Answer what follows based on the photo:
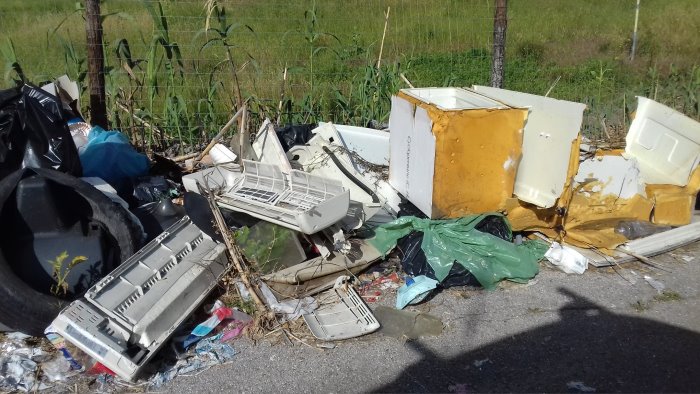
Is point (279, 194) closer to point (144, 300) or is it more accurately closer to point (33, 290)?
point (144, 300)

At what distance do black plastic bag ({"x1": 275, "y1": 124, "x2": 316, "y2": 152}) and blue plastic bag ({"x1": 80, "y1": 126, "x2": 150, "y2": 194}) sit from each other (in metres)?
1.17

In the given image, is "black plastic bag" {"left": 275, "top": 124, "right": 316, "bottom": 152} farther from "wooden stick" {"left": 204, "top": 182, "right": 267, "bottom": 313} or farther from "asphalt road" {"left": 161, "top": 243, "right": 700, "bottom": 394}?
"asphalt road" {"left": 161, "top": 243, "right": 700, "bottom": 394}

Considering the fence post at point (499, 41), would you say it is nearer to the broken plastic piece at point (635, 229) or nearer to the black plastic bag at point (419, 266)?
the broken plastic piece at point (635, 229)

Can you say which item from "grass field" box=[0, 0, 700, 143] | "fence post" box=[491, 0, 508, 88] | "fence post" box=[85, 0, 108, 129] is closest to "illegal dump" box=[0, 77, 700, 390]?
"fence post" box=[85, 0, 108, 129]

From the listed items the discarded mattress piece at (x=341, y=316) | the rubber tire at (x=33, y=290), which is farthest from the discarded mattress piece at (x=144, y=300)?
the discarded mattress piece at (x=341, y=316)

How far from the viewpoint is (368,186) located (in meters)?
4.59

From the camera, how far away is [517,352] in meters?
3.16

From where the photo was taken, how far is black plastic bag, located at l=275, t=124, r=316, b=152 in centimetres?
509

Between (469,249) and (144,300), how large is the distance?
2.00m

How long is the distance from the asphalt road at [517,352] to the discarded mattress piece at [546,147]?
0.69 meters

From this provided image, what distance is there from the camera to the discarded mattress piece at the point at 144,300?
282cm

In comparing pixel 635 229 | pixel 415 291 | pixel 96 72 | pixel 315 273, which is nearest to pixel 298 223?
pixel 315 273

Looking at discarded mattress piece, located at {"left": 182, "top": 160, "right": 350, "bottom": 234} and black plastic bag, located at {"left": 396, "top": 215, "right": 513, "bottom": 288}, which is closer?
discarded mattress piece, located at {"left": 182, "top": 160, "right": 350, "bottom": 234}

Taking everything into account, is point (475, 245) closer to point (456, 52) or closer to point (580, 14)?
point (456, 52)
